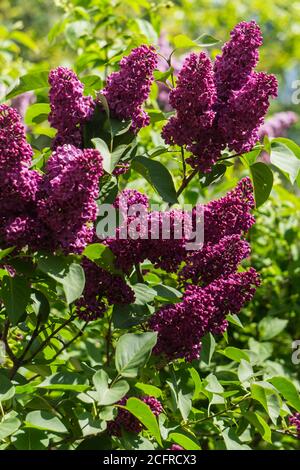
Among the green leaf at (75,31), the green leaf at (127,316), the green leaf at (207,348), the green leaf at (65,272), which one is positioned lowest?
the green leaf at (207,348)

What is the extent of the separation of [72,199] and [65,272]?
146mm

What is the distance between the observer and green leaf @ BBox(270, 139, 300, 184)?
1899mm

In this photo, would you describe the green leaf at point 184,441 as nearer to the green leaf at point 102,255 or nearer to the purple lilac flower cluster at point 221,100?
the green leaf at point 102,255

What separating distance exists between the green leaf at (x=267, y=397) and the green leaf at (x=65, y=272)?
1.75ft

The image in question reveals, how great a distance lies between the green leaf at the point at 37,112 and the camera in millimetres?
2088

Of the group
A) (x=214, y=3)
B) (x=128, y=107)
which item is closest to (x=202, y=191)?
(x=128, y=107)

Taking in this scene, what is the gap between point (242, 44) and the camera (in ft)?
6.17

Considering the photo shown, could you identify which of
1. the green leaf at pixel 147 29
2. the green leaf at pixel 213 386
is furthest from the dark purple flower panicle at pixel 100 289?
the green leaf at pixel 147 29

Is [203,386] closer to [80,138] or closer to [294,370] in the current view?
[80,138]

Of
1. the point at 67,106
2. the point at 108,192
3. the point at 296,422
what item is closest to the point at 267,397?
the point at 296,422

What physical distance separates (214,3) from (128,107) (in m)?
9.57

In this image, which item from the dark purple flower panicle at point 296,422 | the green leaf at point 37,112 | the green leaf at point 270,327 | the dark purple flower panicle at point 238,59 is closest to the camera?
the dark purple flower panicle at point 238,59

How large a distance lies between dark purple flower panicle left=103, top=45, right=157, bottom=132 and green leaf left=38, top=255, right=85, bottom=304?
0.39 meters

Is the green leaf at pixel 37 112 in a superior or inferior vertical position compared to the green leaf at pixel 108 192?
superior
